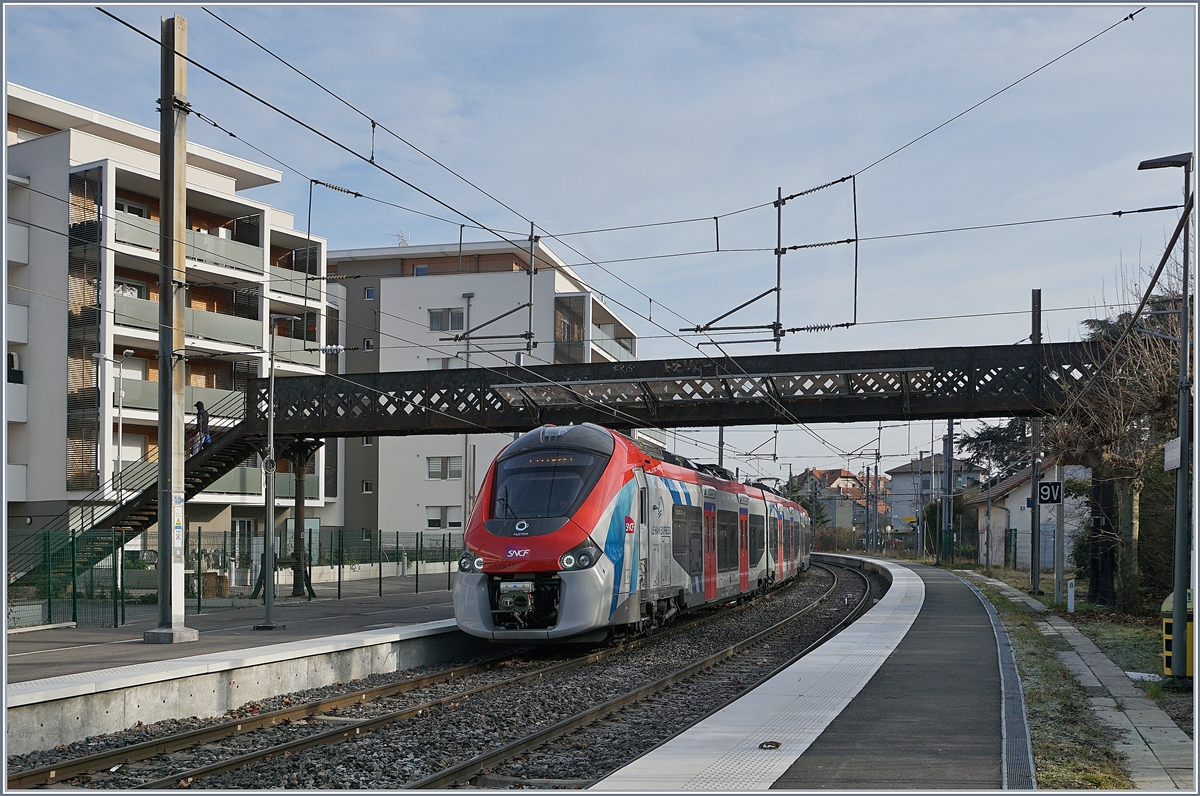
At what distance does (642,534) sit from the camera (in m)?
17.8

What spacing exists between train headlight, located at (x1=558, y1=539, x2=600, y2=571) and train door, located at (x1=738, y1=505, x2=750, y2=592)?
11022mm

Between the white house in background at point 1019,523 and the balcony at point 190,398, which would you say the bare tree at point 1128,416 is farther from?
the white house in background at point 1019,523

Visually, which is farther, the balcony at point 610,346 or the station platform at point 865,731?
the balcony at point 610,346

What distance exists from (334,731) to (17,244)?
31182 mm

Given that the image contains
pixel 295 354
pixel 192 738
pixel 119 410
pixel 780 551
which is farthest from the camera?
pixel 295 354

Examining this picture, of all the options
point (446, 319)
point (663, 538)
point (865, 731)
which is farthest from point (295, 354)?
point (865, 731)

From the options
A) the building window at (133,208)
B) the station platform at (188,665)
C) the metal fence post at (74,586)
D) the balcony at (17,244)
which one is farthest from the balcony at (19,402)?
the station platform at (188,665)

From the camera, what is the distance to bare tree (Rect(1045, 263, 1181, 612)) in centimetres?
2011

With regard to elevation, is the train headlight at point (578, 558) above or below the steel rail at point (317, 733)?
above

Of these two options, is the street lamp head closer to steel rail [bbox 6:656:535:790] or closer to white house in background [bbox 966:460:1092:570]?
steel rail [bbox 6:656:535:790]

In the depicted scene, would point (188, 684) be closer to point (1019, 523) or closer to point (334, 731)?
point (334, 731)

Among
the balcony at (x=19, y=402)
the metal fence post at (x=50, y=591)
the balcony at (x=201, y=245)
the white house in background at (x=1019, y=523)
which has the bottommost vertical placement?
the white house in background at (x=1019, y=523)

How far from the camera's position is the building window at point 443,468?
53750 mm

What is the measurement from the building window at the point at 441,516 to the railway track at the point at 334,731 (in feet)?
125
